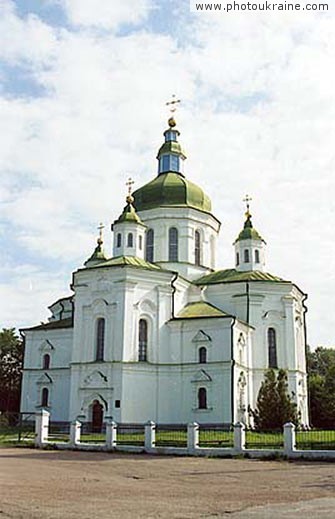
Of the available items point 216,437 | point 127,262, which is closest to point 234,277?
point 127,262

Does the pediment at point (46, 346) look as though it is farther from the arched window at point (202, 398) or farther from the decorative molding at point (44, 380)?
the arched window at point (202, 398)

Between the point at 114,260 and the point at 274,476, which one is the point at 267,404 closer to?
the point at 114,260

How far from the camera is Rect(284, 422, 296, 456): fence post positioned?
68.0 feet

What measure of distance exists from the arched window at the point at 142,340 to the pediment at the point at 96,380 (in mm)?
2429

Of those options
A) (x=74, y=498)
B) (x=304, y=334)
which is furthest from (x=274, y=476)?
(x=304, y=334)

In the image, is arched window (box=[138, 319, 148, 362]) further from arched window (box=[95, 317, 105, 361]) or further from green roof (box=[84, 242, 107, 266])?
green roof (box=[84, 242, 107, 266])

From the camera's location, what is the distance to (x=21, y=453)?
907 inches

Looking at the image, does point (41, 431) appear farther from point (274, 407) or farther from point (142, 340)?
point (274, 407)

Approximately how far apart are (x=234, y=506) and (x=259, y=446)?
12129mm

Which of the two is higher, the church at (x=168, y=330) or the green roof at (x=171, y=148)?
the green roof at (x=171, y=148)

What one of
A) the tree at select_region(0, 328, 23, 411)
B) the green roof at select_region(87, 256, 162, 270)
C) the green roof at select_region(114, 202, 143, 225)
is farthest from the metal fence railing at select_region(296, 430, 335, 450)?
the tree at select_region(0, 328, 23, 411)

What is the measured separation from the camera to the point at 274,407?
30.9 metres

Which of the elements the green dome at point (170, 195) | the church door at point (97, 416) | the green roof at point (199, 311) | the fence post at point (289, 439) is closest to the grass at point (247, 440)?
the fence post at point (289, 439)

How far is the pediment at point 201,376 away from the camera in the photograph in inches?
1353
